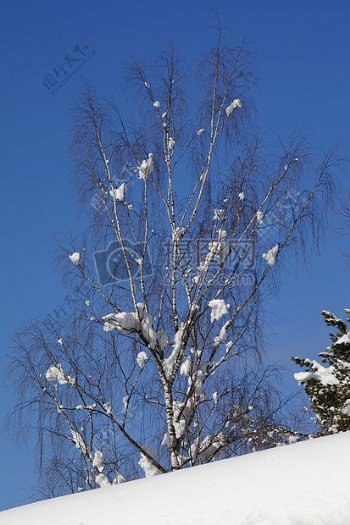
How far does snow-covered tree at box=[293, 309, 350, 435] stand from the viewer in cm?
925

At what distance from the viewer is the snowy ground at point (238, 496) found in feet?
9.89

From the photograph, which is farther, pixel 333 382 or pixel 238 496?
pixel 333 382

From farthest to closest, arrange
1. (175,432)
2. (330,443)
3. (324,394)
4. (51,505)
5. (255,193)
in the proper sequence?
1. (324,394)
2. (255,193)
3. (175,432)
4. (51,505)
5. (330,443)

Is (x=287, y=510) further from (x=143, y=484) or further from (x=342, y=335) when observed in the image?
(x=342, y=335)

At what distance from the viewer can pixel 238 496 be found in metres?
Answer: 3.22

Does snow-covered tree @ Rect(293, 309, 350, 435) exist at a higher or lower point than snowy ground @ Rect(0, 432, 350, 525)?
higher

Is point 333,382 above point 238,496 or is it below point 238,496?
above

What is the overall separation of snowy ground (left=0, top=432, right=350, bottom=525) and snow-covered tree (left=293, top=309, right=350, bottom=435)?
5268 millimetres

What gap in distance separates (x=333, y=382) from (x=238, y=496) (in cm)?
645

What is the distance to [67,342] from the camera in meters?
8.33

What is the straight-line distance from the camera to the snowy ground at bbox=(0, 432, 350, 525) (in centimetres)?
302

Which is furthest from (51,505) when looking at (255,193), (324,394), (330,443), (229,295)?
(324,394)

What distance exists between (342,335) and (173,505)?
22.1 ft

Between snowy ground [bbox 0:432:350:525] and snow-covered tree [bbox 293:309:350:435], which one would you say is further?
snow-covered tree [bbox 293:309:350:435]
